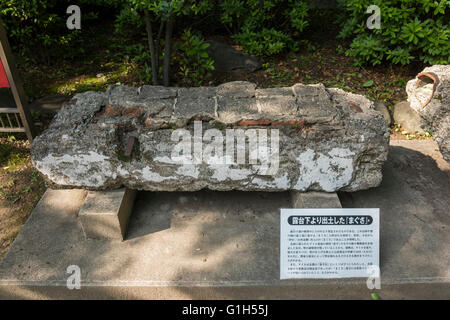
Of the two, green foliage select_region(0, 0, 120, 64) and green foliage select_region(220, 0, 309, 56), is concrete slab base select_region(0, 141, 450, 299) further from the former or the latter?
green foliage select_region(220, 0, 309, 56)

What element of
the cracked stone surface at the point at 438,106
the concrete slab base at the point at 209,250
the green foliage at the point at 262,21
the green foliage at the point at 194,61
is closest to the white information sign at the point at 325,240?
the concrete slab base at the point at 209,250

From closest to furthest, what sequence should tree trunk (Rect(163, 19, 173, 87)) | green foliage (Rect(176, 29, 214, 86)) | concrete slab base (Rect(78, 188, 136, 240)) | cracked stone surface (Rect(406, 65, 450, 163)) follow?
concrete slab base (Rect(78, 188, 136, 240)), cracked stone surface (Rect(406, 65, 450, 163)), tree trunk (Rect(163, 19, 173, 87)), green foliage (Rect(176, 29, 214, 86))

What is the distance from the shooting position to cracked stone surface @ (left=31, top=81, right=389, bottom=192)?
252cm

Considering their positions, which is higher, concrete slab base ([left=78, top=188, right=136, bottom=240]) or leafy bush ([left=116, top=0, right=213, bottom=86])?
leafy bush ([left=116, top=0, right=213, bottom=86])

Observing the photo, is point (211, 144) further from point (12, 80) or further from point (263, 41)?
point (263, 41)

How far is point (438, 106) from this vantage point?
2.88 m

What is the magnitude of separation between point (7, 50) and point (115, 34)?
99.5 inches

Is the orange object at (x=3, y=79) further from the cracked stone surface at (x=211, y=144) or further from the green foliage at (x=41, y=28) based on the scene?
the cracked stone surface at (x=211, y=144)

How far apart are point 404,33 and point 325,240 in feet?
10.7

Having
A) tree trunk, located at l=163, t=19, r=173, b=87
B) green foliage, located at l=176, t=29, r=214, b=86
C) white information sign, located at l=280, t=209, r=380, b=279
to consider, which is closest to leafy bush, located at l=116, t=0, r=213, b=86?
tree trunk, located at l=163, t=19, r=173, b=87

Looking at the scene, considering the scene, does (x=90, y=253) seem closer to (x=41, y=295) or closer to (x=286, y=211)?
(x=41, y=295)

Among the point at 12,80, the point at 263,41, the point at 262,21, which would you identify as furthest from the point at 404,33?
the point at 12,80

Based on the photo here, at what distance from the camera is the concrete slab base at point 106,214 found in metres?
2.51

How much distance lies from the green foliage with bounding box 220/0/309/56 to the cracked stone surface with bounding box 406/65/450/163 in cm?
220
